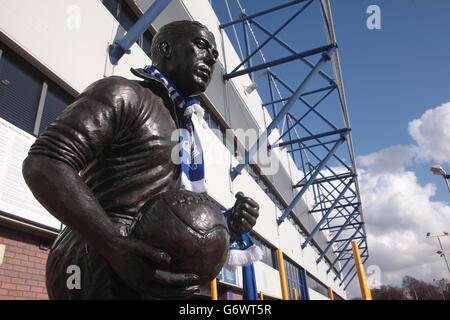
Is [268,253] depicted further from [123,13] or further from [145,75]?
[145,75]

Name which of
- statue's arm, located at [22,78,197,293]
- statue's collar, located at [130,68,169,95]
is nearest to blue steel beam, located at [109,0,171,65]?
statue's collar, located at [130,68,169,95]

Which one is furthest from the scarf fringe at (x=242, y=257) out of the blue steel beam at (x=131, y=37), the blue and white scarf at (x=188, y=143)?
the blue steel beam at (x=131, y=37)

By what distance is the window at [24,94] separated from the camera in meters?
3.82

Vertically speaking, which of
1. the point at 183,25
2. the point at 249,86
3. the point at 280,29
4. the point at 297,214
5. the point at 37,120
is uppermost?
the point at 249,86

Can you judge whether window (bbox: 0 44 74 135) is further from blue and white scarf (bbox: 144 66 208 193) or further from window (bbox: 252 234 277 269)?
window (bbox: 252 234 277 269)

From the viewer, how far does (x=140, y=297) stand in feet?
3.12

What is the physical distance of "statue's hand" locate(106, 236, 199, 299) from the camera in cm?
Result: 87

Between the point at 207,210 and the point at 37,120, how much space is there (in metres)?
3.98

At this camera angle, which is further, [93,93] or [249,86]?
[249,86]

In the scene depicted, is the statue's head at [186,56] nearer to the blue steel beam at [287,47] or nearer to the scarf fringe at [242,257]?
the scarf fringe at [242,257]
